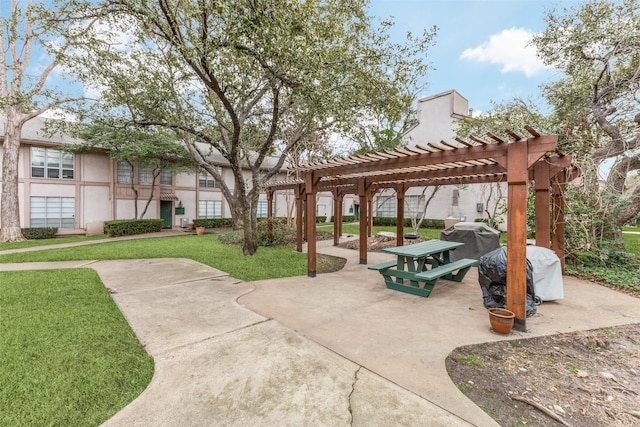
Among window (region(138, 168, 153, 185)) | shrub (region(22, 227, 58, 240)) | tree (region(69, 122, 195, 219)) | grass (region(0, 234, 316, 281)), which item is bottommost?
grass (region(0, 234, 316, 281))

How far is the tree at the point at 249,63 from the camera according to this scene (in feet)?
17.3

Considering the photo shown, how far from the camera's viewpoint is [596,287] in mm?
5617

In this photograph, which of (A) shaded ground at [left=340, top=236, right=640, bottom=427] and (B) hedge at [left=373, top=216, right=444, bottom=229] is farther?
(B) hedge at [left=373, top=216, right=444, bottom=229]

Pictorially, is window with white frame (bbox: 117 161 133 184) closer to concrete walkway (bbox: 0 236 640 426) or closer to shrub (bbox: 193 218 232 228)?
shrub (bbox: 193 218 232 228)

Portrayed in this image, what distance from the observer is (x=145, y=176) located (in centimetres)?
1753

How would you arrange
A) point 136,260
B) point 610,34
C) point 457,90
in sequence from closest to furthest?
point 610,34 → point 136,260 → point 457,90

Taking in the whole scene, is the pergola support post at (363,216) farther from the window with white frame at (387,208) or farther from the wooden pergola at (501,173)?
the window with white frame at (387,208)

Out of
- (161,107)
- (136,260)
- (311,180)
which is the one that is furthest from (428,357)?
(161,107)

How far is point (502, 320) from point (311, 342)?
2.41 meters

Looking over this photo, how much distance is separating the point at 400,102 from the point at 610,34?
17.4ft

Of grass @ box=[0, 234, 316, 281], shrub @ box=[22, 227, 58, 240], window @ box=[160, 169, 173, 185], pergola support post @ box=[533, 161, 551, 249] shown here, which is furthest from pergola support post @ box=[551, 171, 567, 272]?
shrub @ box=[22, 227, 58, 240]

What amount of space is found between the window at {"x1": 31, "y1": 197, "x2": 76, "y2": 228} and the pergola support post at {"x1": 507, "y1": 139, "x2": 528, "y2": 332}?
64.7ft

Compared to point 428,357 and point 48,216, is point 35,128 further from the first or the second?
point 428,357

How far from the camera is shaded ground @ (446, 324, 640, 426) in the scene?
2.13m
